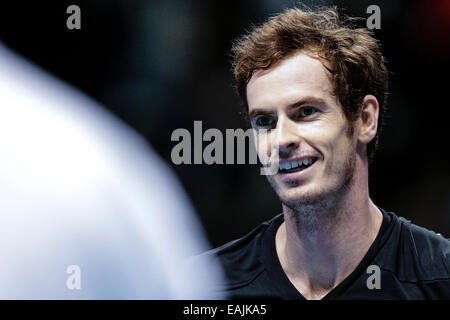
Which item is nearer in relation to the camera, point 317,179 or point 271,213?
point 317,179

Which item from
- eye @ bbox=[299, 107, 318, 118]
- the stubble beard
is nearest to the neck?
the stubble beard

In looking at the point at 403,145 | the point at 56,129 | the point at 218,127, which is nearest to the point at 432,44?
the point at 403,145

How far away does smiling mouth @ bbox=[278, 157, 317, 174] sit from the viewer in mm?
1390

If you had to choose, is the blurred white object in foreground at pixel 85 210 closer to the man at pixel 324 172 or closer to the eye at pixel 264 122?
the man at pixel 324 172

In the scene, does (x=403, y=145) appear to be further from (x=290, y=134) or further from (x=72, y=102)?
(x=72, y=102)

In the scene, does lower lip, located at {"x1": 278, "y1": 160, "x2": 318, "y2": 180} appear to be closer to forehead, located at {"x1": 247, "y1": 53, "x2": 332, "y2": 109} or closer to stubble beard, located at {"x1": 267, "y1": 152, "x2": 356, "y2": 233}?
stubble beard, located at {"x1": 267, "y1": 152, "x2": 356, "y2": 233}

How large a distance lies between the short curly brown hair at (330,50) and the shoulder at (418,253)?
0.82 ft

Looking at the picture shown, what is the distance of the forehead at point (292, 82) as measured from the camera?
4.54 ft

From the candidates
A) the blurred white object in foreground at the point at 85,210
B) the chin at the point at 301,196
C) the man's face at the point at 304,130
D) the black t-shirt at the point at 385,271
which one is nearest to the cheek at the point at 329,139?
the man's face at the point at 304,130

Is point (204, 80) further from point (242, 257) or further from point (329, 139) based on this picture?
point (242, 257)

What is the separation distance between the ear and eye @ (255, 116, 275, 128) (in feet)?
0.90

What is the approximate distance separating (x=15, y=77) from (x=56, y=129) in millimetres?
219
